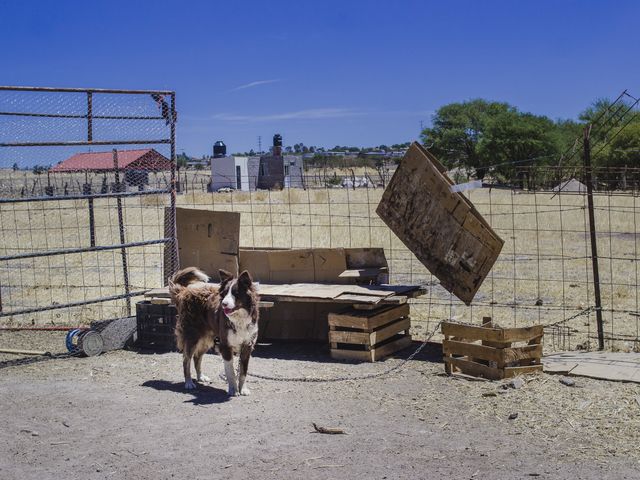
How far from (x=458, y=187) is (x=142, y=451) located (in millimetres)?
5255

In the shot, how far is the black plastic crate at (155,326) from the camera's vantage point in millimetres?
11312

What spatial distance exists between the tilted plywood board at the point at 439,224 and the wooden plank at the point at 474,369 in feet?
3.53

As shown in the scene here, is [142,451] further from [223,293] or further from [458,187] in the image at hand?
[458,187]

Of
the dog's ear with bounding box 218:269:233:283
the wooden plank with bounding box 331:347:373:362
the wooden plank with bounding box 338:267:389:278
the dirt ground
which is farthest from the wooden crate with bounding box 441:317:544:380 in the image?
the dog's ear with bounding box 218:269:233:283

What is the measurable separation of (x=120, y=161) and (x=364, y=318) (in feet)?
19.1

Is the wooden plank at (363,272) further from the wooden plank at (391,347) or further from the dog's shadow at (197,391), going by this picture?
the dog's shadow at (197,391)

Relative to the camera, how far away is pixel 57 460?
6.74 meters

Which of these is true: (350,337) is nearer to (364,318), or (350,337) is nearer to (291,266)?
(364,318)

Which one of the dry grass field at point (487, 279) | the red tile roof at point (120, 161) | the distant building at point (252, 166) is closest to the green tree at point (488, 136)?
the distant building at point (252, 166)

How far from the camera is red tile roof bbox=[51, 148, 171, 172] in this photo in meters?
12.2

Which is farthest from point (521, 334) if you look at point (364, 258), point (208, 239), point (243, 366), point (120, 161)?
point (120, 161)

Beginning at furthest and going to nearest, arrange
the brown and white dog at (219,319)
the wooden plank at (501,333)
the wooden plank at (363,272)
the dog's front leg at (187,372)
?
1. the wooden plank at (363,272)
2. the dog's front leg at (187,372)
3. the wooden plank at (501,333)
4. the brown and white dog at (219,319)

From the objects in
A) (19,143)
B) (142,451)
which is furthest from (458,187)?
(19,143)

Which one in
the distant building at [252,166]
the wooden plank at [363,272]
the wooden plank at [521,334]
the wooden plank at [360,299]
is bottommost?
the wooden plank at [521,334]
